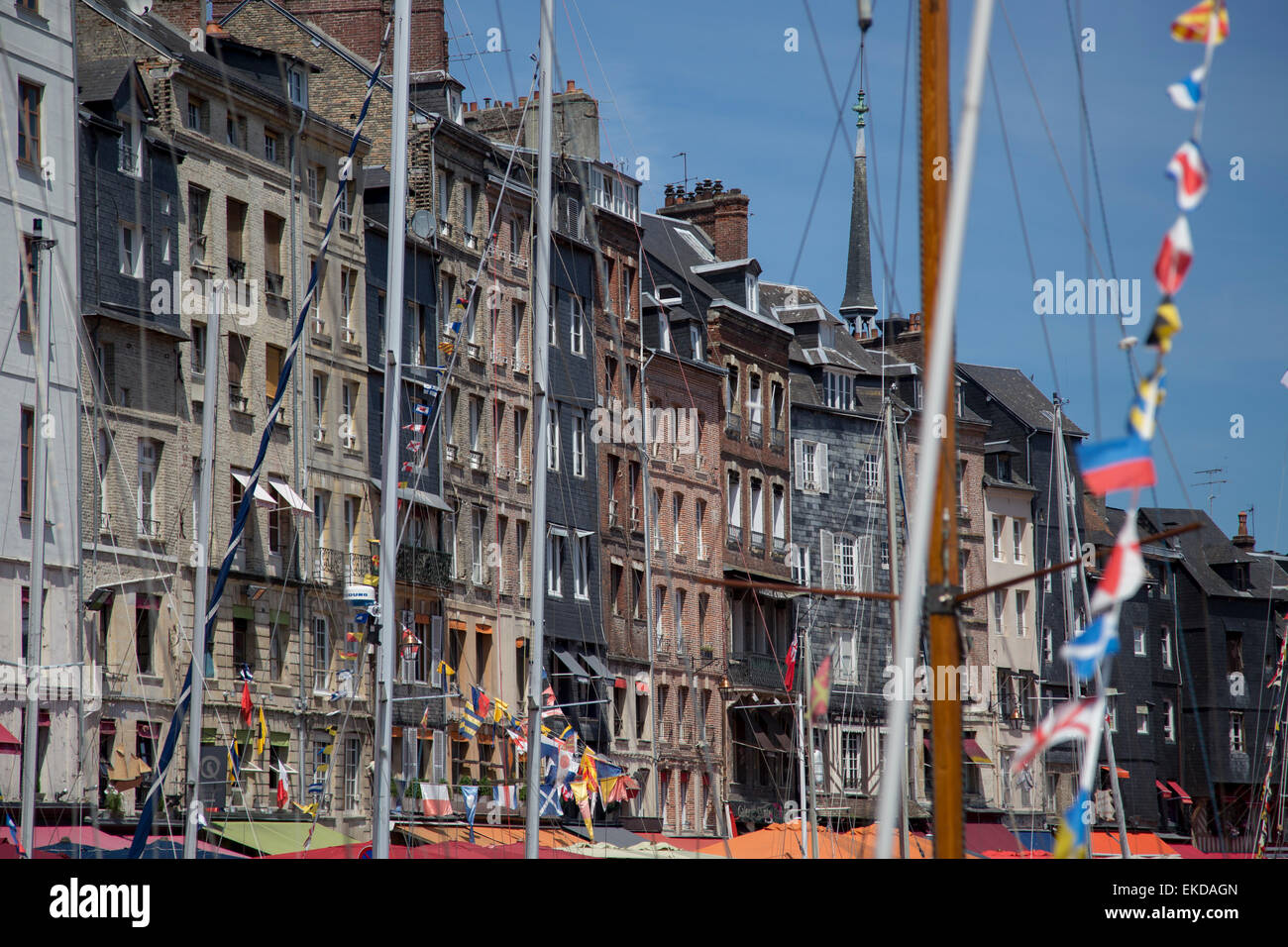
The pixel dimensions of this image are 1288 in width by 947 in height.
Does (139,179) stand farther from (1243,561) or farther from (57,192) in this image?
(1243,561)

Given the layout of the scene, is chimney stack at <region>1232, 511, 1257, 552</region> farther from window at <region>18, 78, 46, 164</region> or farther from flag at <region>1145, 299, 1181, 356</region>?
flag at <region>1145, 299, 1181, 356</region>

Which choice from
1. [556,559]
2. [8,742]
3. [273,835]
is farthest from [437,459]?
[8,742]

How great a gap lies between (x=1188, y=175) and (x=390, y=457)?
15.1m

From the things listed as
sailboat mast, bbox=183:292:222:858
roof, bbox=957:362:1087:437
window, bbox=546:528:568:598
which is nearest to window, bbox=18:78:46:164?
sailboat mast, bbox=183:292:222:858

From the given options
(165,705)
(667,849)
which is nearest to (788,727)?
(667,849)

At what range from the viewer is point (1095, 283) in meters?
13.2

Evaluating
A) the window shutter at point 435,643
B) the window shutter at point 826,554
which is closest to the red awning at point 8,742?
the window shutter at point 435,643

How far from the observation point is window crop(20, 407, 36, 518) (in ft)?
98.1

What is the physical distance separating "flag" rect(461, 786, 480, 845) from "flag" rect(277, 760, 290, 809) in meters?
3.79

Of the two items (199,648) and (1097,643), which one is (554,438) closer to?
(199,648)

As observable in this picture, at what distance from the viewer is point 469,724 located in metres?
40.5
